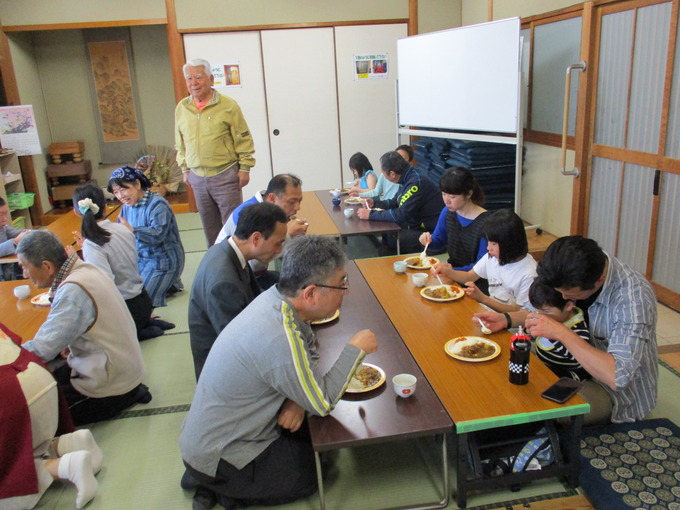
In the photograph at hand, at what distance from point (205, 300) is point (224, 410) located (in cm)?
59

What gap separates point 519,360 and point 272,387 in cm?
83

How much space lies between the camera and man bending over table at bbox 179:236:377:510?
1754 millimetres

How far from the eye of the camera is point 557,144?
15.8 ft

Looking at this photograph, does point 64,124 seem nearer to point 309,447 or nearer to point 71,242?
point 71,242

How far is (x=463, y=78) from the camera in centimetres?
488

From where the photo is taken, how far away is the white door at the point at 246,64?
6629 millimetres

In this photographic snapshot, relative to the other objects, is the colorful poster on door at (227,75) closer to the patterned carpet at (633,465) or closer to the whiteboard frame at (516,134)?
the whiteboard frame at (516,134)

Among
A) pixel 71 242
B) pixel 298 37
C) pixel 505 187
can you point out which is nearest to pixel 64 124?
pixel 298 37

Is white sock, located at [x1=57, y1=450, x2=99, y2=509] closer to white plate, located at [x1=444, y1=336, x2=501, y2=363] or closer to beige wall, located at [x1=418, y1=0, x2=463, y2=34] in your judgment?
white plate, located at [x1=444, y1=336, x2=501, y2=363]

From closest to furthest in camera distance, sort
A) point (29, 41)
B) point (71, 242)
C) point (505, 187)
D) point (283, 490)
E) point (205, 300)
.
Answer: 1. point (283, 490)
2. point (205, 300)
3. point (71, 242)
4. point (505, 187)
5. point (29, 41)

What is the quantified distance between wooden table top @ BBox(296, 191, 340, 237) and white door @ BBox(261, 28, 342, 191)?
169cm

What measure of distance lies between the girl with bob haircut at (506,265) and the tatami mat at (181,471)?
2.47 feet

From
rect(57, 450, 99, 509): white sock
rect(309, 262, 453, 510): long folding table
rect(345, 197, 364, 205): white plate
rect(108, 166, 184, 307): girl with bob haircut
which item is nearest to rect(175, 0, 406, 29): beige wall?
rect(345, 197, 364, 205): white plate

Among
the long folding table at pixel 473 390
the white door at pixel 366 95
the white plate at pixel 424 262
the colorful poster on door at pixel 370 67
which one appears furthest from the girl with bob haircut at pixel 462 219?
the colorful poster on door at pixel 370 67
